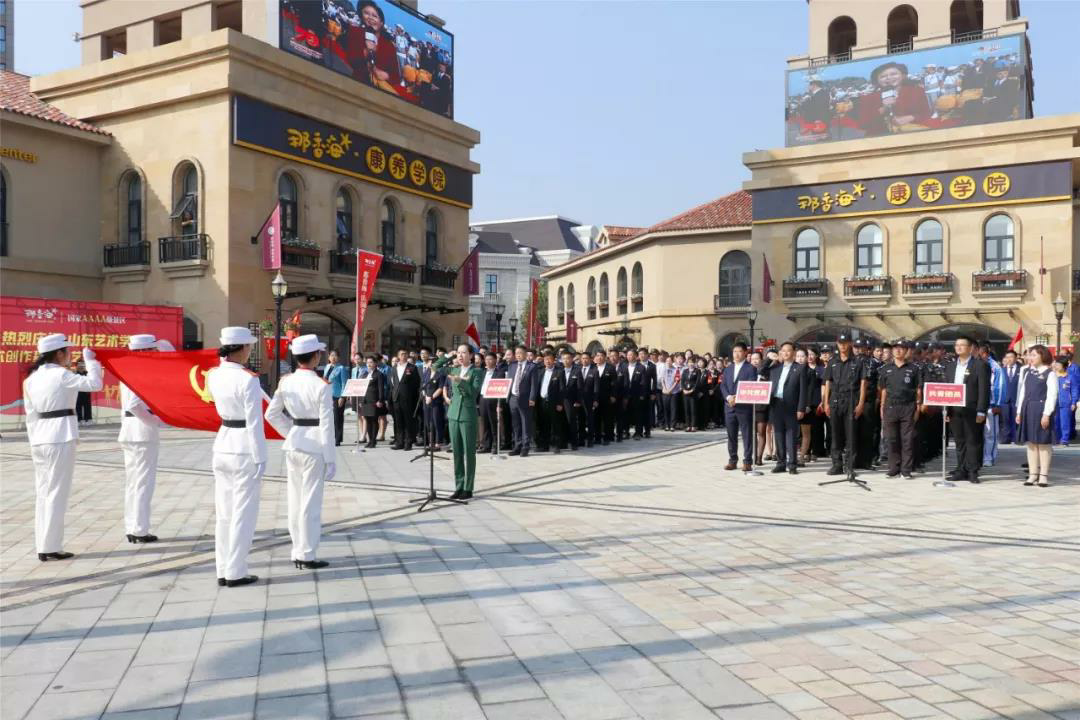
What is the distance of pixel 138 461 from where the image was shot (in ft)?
26.8

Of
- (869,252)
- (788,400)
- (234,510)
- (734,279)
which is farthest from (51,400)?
(734,279)

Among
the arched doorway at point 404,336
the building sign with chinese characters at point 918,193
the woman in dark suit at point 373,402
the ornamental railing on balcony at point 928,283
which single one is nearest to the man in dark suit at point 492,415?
the woman in dark suit at point 373,402

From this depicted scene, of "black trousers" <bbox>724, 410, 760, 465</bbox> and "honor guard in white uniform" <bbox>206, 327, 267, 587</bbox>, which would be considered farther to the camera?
"black trousers" <bbox>724, 410, 760, 465</bbox>

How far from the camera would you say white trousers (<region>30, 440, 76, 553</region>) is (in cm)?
738

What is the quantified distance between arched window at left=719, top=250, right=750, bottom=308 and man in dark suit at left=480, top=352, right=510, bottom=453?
27.6 m

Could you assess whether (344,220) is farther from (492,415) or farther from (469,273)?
(492,415)

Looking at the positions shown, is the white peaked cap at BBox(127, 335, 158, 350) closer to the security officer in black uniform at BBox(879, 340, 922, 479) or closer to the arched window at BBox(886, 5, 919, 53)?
the security officer in black uniform at BBox(879, 340, 922, 479)

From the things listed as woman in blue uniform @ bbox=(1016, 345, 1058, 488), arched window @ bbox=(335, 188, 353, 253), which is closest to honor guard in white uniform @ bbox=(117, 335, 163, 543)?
woman in blue uniform @ bbox=(1016, 345, 1058, 488)

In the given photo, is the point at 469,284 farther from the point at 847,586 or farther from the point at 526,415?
the point at 847,586

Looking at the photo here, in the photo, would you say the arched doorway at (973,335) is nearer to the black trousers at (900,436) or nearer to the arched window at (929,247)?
the arched window at (929,247)

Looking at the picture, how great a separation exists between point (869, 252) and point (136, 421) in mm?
35114

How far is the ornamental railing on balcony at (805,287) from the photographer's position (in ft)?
124

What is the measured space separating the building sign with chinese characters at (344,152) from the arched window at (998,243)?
21880 mm

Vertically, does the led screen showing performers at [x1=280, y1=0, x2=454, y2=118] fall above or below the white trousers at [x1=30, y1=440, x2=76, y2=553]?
above
